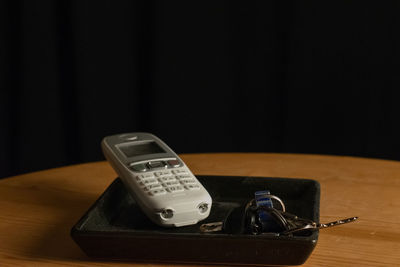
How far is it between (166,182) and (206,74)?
31.7 inches

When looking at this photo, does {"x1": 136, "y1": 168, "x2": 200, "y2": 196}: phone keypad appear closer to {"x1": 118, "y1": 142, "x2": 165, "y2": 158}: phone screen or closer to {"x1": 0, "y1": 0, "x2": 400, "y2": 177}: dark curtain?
{"x1": 118, "y1": 142, "x2": 165, "y2": 158}: phone screen

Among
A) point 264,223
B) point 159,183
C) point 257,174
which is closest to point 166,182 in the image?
point 159,183

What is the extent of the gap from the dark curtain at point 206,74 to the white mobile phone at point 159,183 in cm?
70

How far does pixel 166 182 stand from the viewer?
2.06 ft

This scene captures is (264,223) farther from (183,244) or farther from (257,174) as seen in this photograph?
(257,174)

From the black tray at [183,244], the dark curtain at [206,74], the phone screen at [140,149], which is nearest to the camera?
the black tray at [183,244]

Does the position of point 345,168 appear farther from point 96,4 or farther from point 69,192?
point 96,4

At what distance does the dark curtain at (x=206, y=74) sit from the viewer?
136 centimetres

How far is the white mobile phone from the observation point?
1.93 feet

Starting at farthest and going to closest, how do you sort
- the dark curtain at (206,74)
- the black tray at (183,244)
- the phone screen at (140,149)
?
the dark curtain at (206,74), the phone screen at (140,149), the black tray at (183,244)

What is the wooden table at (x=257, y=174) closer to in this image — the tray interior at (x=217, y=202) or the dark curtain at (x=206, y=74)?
the tray interior at (x=217, y=202)

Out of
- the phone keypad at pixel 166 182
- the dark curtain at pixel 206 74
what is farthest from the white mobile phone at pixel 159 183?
the dark curtain at pixel 206 74

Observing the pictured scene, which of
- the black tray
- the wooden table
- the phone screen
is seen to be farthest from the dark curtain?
the black tray

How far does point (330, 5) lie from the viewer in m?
1.34
